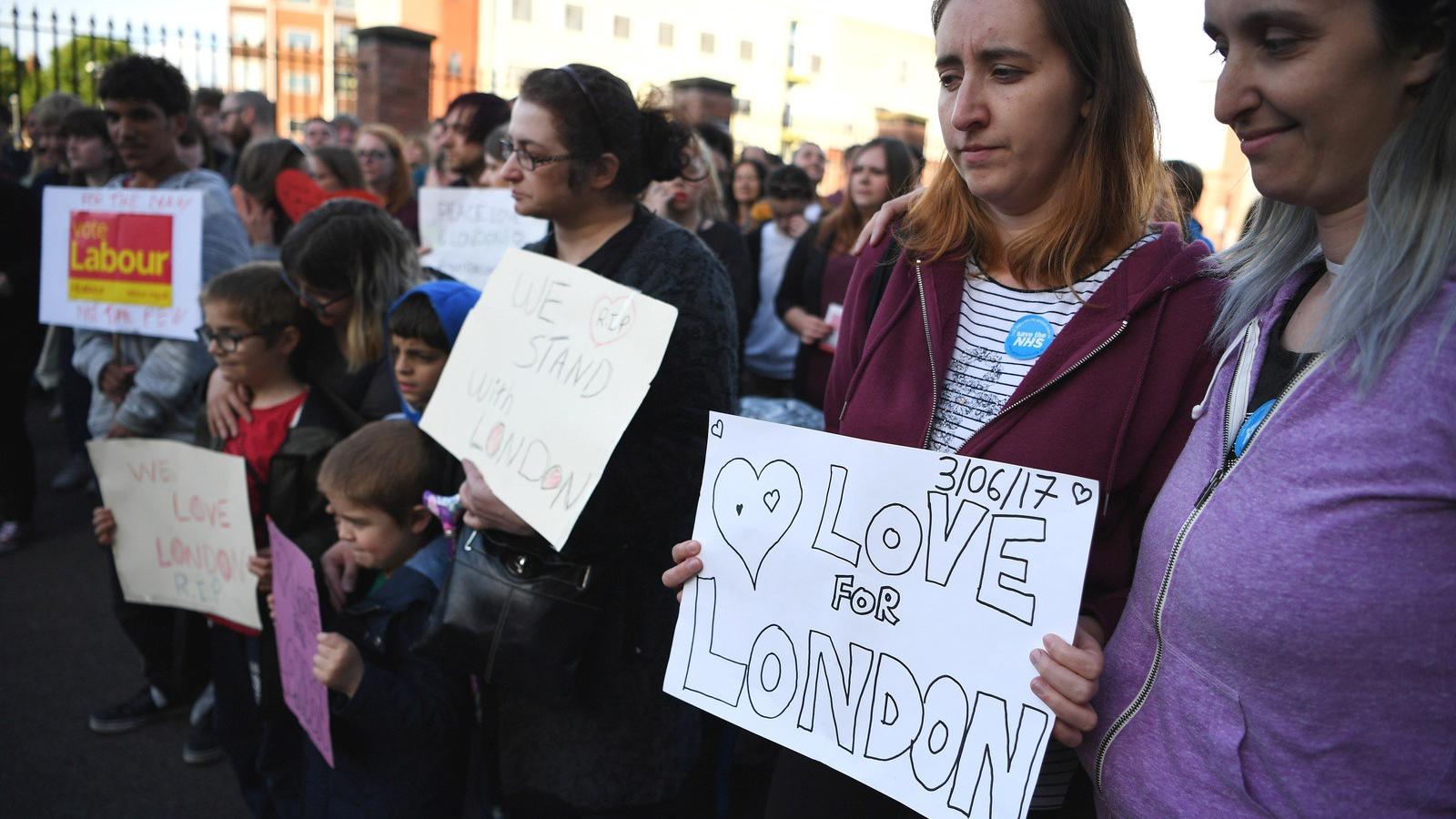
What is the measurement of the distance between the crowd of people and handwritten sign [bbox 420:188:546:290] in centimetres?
119

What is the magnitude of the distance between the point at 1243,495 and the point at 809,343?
11.5 feet

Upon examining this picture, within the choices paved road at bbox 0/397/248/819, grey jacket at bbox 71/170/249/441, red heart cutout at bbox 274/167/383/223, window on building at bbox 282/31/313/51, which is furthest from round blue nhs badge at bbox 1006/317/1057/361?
window on building at bbox 282/31/313/51

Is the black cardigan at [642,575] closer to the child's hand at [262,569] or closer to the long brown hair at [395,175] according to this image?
the child's hand at [262,569]

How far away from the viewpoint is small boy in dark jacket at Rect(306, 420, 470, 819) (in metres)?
2.10

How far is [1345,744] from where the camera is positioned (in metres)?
0.97

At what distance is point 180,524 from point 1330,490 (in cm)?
286

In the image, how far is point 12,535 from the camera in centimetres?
496

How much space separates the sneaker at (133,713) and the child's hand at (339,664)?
194 cm

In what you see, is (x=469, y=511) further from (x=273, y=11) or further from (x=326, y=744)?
(x=273, y=11)

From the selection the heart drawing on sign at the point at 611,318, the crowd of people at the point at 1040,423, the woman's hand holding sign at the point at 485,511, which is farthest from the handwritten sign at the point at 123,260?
the heart drawing on sign at the point at 611,318

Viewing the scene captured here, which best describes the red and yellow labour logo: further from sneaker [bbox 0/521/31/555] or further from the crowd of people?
sneaker [bbox 0/521/31/555]

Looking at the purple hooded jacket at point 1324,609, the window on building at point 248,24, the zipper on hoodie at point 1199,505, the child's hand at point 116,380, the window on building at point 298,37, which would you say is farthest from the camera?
the window on building at point 248,24

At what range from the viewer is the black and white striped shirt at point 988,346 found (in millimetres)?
1390

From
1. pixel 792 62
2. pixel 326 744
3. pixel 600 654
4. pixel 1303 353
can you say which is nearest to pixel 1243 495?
pixel 1303 353
